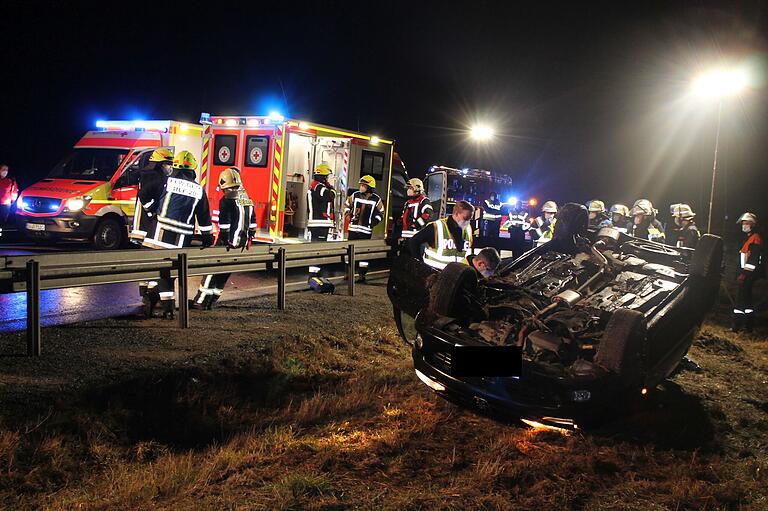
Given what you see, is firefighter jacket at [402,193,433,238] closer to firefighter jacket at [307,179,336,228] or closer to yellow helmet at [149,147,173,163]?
firefighter jacket at [307,179,336,228]

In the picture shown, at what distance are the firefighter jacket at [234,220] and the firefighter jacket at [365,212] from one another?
11.9 ft

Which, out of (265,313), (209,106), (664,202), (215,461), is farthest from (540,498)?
(664,202)

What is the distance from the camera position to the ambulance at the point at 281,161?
12570 mm

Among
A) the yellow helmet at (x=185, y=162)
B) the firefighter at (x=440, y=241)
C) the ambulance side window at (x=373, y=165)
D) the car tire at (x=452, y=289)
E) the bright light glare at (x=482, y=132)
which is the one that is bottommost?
the car tire at (x=452, y=289)

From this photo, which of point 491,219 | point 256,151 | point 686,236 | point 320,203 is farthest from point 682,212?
point 491,219

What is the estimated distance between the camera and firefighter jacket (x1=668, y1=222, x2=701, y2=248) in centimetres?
1037

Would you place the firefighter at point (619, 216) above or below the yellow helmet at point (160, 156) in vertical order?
below

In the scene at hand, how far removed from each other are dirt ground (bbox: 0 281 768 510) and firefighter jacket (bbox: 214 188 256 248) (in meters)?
1.52

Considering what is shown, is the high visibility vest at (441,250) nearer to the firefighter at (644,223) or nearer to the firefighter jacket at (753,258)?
the firefighter jacket at (753,258)

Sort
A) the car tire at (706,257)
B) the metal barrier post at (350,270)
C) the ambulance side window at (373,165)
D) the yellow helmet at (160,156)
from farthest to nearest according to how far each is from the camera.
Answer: the ambulance side window at (373,165)
the metal barrier post at (350,270)
the yellow helmet at (160,156)
the car tire at (706,257)

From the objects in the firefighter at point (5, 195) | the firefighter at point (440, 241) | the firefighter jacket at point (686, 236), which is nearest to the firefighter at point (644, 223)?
the firefighter jacket at point (686, 236)

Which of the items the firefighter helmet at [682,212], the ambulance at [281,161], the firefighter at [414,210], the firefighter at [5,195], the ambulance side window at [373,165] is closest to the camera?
the firefighter helmet at [682,212]

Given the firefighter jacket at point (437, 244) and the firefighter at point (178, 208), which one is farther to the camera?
the firefighter at point (178, 208)

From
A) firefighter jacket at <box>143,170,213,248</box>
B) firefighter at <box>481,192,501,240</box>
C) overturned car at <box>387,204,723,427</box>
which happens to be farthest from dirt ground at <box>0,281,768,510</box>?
firefighter at <box>481,192,501,240</box>
